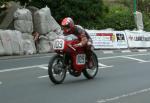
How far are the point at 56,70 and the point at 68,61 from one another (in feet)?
2.51

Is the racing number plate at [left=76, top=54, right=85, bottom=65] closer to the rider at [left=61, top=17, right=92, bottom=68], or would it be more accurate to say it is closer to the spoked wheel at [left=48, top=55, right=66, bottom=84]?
the rider at [left=61, top=17, right=92, bottom=68]

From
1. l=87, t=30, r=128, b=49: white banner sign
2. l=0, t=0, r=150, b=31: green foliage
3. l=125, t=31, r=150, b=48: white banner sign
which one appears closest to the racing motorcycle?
l=87, t=30, r=128, b=49: white banner sign

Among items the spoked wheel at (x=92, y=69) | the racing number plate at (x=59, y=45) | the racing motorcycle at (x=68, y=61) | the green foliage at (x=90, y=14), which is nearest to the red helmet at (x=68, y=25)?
the racing motorcycle at (x=68, y=61)

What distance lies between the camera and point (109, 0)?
51438mm

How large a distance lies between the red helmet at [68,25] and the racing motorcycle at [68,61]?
0.16 m

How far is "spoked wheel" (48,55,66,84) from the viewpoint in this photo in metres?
13.7

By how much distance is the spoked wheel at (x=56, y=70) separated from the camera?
13.7 metres

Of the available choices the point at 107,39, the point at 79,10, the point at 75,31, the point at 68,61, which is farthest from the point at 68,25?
the point at 79,10

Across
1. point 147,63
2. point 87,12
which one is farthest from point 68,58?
point 87,12

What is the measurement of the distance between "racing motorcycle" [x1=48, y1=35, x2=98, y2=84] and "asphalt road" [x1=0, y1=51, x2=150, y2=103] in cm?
23

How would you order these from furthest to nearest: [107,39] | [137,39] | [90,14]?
[90,14] → [137,39] → [107,39]

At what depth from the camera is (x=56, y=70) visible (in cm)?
1380

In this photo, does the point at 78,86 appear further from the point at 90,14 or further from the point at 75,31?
the point at 90,14

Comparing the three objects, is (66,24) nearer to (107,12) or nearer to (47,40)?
(47,40)
